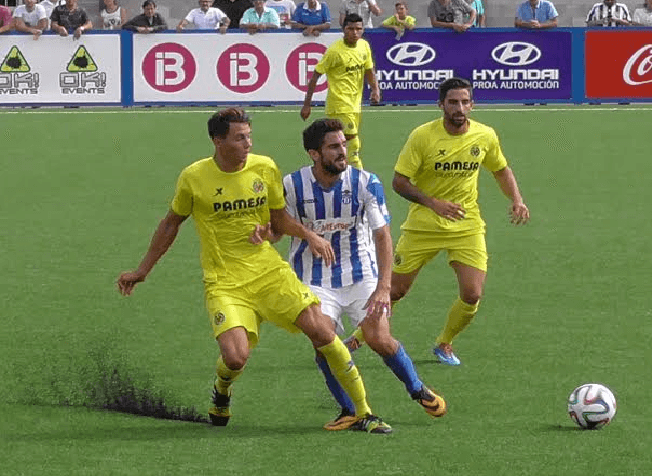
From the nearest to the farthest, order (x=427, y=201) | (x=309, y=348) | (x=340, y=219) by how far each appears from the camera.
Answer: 1. (x=340, y=219)
2. (x=427, y=201)
3. (x=309, y=348)

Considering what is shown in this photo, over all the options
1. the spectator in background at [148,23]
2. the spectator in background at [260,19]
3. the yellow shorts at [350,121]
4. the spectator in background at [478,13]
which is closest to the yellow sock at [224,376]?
the yellow shorts at [350,121]

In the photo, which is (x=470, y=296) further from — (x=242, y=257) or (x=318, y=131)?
(x=318, y=131)

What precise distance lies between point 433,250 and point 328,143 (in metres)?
2.23

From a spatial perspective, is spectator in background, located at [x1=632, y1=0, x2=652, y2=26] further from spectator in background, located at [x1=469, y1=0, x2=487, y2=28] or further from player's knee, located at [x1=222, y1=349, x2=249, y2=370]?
player's knee, located at [x1=222, y1=349, x2=249, y2=370]

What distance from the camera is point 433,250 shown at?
35.6 ft

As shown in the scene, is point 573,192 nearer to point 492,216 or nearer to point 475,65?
point 492,216

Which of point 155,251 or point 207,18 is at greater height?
point 155,251

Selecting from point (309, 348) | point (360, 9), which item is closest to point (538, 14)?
point (360, 9)

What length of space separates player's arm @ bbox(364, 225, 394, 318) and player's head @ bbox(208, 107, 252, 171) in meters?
0.92

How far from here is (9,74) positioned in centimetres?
2889

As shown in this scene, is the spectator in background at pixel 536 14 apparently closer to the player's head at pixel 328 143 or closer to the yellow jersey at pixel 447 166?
the yellow jersey at pixel 447 166

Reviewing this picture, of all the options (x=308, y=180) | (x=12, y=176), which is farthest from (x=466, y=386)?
(x=12, y=176)

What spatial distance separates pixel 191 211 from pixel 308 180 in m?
0.70

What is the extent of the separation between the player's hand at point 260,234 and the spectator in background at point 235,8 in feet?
70.0
